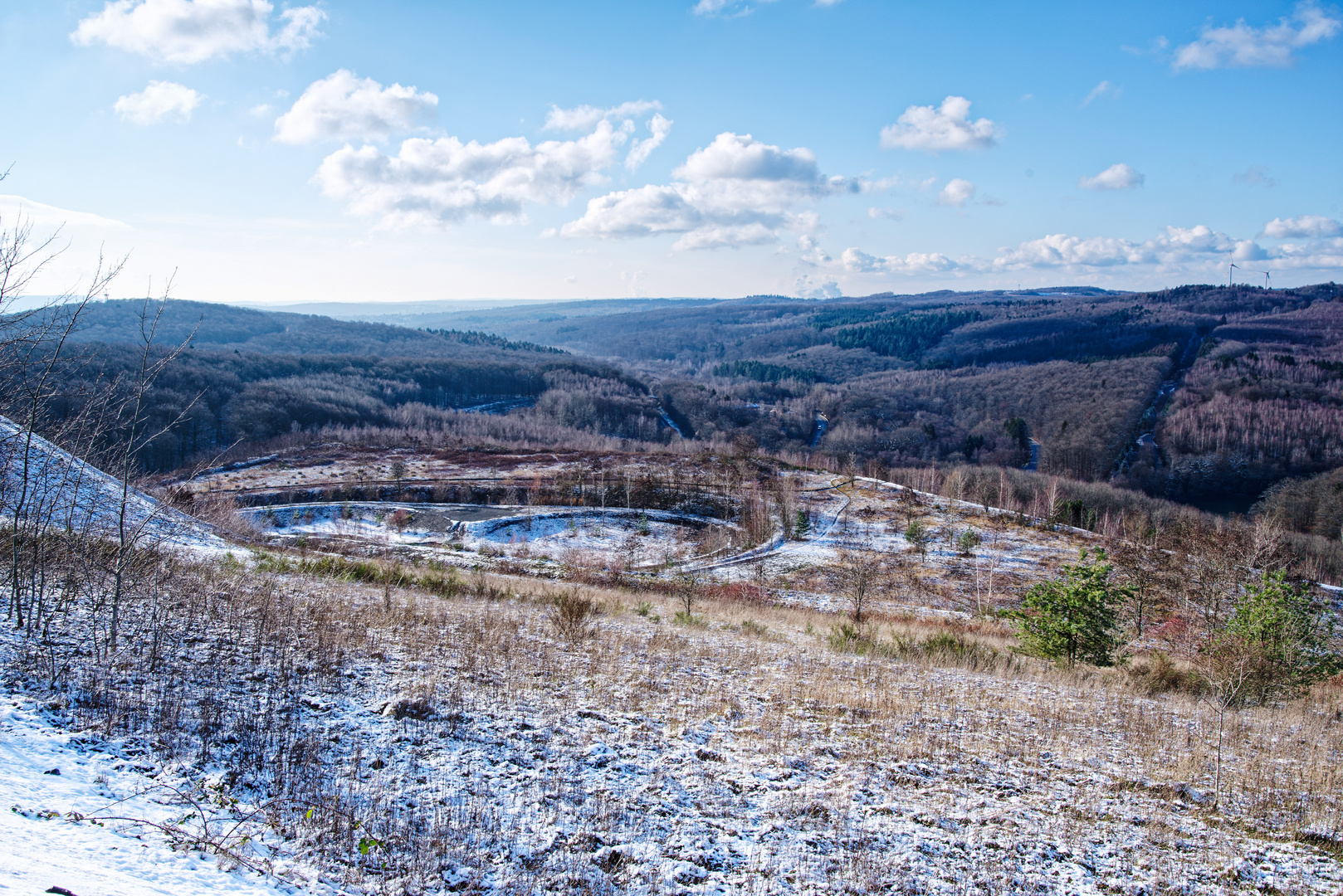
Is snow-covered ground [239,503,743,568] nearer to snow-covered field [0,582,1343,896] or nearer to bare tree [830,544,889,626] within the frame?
bare tree [830,544,889,626]

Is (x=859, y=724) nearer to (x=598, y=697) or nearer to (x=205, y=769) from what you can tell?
(x=598, y=697)

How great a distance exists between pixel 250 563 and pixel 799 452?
115535 millimetres

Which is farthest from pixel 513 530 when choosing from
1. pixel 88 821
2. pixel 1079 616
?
pixel 88 821

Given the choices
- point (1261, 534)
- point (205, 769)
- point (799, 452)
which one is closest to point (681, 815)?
point (205, 769)

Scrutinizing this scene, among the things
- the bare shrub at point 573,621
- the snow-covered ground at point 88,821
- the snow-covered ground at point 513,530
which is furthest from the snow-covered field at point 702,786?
the snow-covered ground at point 513,530

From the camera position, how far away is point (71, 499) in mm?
14422

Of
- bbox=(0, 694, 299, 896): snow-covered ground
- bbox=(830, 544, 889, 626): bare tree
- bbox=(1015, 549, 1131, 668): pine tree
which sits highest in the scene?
bbox=(0, 694, 299, 896): snow-covered ground

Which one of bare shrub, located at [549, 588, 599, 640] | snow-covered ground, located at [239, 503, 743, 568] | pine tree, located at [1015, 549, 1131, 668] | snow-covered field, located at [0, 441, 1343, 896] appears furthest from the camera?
snow-covered ground, located at [239, 503, 743, 568]

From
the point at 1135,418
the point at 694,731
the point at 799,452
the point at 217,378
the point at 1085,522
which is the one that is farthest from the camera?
the point at 1135,418

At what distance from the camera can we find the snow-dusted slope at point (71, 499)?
9.30 meters

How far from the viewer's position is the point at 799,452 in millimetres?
127000

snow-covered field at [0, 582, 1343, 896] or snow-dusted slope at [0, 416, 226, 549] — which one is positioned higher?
snow-dusted slope at [0, 416, 226, 549]

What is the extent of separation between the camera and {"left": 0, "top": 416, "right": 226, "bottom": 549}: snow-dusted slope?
930cm

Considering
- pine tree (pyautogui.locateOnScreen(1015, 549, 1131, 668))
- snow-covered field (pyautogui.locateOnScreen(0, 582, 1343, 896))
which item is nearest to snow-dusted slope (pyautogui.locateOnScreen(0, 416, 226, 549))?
snow-covered field (pyautogui.locateOnScreen(0, 582, 1343, 896))
